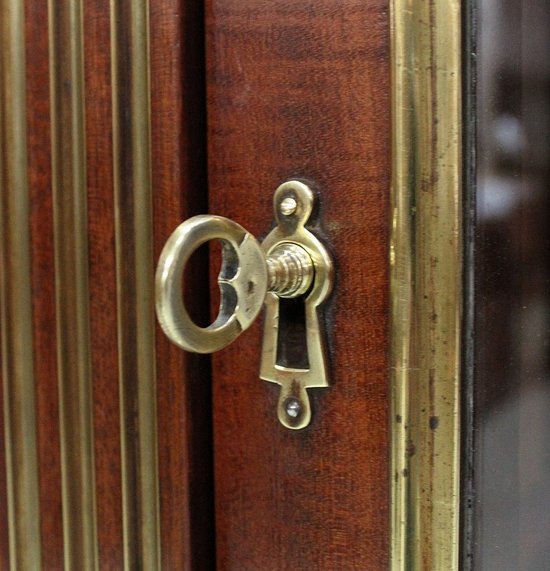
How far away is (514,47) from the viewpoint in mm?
539

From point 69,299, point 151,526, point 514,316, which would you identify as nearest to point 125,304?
point 69,299

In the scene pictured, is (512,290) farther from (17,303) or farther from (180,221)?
(17,303)

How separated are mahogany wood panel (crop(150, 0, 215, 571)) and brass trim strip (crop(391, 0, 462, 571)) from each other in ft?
0.50

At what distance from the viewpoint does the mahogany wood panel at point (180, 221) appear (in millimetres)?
563

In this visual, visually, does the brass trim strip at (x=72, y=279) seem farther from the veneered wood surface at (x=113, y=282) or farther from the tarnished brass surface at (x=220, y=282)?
the tarnished brass surface at (x=220, y=282)

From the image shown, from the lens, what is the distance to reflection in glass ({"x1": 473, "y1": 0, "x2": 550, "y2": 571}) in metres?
0.50

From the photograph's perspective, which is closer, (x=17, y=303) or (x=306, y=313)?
(x=306, y=313)

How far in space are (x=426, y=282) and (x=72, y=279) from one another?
27cm

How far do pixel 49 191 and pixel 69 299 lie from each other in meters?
0.08

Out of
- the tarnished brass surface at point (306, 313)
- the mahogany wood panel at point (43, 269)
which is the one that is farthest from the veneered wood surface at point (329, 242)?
the mahogany wood panel at point (43, 269)

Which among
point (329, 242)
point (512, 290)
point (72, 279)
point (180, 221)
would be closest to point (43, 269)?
point (72, 279)

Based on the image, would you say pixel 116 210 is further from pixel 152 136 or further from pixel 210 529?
pixel 210 529

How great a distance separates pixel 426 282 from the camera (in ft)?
1.58

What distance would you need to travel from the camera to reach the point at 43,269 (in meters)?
0.63
